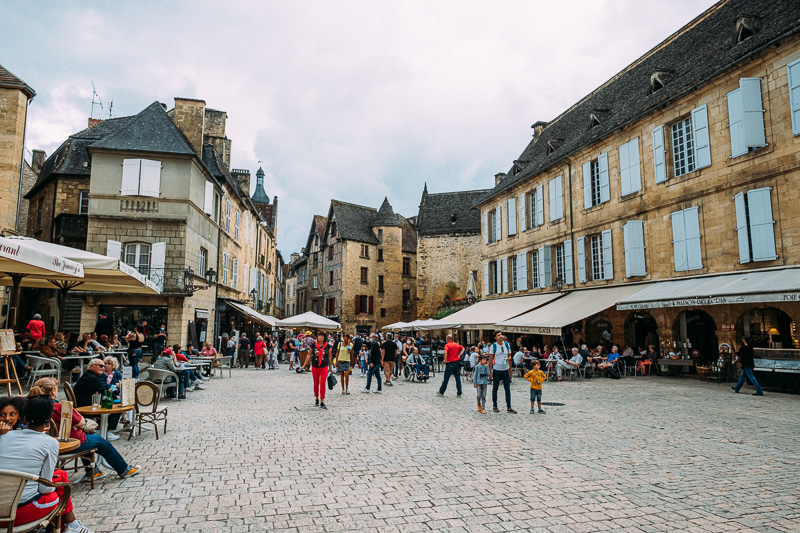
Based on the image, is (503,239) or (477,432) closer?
(477,432)

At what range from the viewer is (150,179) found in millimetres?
19047

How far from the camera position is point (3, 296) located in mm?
17188

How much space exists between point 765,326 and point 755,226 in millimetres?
3252

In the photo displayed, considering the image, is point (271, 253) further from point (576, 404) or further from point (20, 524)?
point (20, 524)

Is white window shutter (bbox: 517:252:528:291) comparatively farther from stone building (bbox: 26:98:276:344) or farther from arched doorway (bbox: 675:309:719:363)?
stone building (bbox: 26:98:276:344)

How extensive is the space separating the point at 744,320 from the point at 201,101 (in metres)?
21.7

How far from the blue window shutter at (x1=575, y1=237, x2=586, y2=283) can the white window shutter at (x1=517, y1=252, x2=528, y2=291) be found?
356 centimetres

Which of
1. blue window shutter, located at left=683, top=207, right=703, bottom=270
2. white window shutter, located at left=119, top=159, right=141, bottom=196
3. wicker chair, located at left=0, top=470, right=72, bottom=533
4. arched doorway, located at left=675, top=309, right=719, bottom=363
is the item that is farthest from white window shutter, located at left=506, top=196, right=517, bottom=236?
wicker chair, located at left=0, top=470, right=72, bottom=533

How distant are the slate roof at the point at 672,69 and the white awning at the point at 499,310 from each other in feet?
18.5

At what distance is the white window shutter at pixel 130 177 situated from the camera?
18844 millimetres

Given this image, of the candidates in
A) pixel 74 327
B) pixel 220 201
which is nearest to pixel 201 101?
pixel 220 201

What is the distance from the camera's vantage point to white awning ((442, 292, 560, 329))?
20.4 m

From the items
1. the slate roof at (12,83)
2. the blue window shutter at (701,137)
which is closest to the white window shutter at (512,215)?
the blue window shutter at (701,137)

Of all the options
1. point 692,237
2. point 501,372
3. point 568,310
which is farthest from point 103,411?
point 692,237
